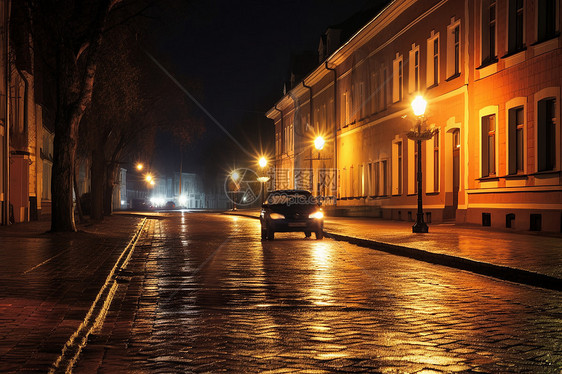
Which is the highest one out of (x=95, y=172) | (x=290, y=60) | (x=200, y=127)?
(x=290, y=60)

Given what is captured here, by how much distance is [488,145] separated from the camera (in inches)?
992

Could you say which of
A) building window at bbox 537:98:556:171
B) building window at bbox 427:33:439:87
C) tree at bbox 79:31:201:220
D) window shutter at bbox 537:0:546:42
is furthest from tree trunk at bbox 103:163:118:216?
window shutter at bbox 537:0:546:42

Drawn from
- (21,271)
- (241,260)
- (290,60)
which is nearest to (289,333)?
(21,271)

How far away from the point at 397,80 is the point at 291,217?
1615 cm

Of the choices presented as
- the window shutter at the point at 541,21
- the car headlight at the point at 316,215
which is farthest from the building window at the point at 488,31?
the car headlight at the point at 316,215

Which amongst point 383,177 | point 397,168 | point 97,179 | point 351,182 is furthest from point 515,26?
point 97,179

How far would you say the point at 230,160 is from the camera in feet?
345

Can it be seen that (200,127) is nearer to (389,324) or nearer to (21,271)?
(21,271)

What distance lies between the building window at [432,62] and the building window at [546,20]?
8.68m

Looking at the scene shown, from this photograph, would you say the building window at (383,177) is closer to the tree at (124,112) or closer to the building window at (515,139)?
the tree at (124,112)

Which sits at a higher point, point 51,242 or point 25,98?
point 25,98

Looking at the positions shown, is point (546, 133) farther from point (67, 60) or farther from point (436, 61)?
point (67, 60)

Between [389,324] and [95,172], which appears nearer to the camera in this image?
[389,324]

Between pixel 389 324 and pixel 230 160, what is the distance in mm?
98182
